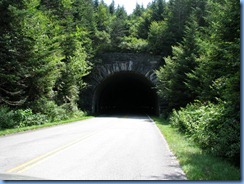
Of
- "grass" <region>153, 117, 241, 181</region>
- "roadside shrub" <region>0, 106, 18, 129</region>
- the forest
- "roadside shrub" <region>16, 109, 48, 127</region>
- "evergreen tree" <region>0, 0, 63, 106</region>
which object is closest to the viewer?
"grass" <region>153, 117, 241, 181</region>

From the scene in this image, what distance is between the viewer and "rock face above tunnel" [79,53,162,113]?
37.6 metres

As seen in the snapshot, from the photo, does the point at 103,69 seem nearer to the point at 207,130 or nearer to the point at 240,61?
the point at 207,130

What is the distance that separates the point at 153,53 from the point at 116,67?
4.75 m

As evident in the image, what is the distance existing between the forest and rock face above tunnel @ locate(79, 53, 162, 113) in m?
1.18

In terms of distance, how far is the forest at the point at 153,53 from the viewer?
35.5 ft

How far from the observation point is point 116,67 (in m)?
37.9

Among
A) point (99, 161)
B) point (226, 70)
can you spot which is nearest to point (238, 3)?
point (226, 70)

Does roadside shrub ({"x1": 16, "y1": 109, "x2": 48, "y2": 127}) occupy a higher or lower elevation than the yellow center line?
higher

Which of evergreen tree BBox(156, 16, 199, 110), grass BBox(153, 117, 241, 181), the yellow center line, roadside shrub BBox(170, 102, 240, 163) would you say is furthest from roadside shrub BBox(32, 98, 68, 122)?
grass BBox(153, 117, 241, 181)

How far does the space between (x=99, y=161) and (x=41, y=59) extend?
45.7 feet

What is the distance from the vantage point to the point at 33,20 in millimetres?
21203

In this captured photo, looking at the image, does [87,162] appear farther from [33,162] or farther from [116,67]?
[116,67]

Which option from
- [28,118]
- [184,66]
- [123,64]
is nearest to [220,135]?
[28,118]

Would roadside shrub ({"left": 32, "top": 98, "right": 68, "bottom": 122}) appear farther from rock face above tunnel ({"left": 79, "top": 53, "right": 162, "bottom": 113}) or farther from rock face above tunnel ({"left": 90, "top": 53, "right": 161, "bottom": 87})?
rock face above tunnel ({"left": 90, "top": 53, "right": 161, "bottom": 87})
